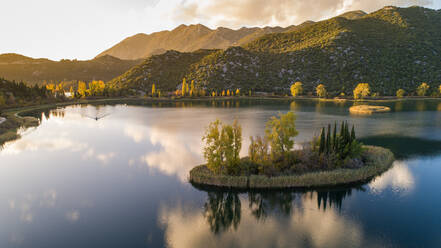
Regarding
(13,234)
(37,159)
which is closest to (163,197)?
(13,234)

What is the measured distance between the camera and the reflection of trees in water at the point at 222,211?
23469 millimetres

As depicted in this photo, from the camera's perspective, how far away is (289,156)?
3312cm

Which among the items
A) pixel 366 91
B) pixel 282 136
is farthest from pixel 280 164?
pixel 366 91

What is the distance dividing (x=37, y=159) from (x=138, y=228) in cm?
3016

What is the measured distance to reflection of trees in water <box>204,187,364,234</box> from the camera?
79.6 feet

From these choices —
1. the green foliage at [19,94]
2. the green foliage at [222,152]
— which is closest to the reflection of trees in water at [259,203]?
the green foliage at [222,152]

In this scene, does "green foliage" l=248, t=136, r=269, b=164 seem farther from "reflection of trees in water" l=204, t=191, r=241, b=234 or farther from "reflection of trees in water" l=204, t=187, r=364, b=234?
"reflection of trees in water" l=204, t=191, r=241, b=234

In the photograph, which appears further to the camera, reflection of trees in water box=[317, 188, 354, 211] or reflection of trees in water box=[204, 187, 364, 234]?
reflection of trees in water box=[317, 188, 354, 211]

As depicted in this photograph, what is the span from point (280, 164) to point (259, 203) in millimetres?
7172

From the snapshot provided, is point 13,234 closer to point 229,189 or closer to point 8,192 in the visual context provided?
point 8,192

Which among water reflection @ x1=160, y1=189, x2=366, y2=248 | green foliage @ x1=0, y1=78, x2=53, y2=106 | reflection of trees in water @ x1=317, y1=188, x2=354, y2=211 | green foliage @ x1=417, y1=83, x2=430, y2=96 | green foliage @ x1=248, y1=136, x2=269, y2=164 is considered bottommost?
water reflection @ x1=160, y1=189, x2=366, y2=248

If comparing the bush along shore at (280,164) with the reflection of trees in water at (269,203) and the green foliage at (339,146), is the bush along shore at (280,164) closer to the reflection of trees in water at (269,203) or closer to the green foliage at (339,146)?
the green foliage at (339,146)

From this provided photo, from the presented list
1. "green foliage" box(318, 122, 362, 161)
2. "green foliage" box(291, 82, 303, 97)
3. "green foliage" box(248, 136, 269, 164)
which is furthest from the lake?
"green foliage" box(291, 82, 303, 97)

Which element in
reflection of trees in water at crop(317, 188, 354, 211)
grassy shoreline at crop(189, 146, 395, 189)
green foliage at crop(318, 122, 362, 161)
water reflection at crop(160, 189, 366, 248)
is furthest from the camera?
green foliage at crop(318, 122, 362, 161)
